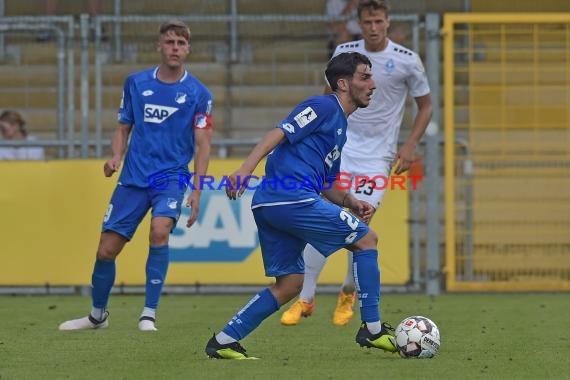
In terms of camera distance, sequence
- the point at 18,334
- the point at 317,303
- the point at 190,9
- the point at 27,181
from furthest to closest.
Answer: the point at 190,9, the point at 27,181, the point at 317,303, the point at 18,334

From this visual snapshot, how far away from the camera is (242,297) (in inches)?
495

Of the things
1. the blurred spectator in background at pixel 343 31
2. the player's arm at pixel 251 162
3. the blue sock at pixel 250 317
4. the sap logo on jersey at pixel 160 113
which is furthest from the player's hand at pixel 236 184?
the blurred spectator in background at pixel 343 31

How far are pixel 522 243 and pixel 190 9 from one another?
4.05 m

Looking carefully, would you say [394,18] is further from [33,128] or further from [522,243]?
[33,128]

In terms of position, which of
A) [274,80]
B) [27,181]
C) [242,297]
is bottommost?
[242,297]

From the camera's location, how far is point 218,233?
1265 centimetres

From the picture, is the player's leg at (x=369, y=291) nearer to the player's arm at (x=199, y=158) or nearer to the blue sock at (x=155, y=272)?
the player's arm at (x=199, y=158)

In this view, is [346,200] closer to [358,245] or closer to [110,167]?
[358,245]

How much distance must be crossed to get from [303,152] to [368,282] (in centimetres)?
79

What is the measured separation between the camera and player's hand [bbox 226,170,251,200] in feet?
21.7

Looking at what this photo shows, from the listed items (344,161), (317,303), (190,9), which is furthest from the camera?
(190,9)

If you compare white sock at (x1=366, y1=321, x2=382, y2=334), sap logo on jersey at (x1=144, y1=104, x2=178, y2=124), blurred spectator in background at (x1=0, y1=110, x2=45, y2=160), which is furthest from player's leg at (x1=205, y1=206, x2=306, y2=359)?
blurred spectator in background at (x1=0, y1=110, x2=45, y2=160)

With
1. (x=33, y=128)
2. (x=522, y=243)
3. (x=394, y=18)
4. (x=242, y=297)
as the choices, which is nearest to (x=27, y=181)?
(x=33, y=128)

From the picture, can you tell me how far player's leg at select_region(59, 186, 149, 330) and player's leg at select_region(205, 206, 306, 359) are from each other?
2.09 metres
